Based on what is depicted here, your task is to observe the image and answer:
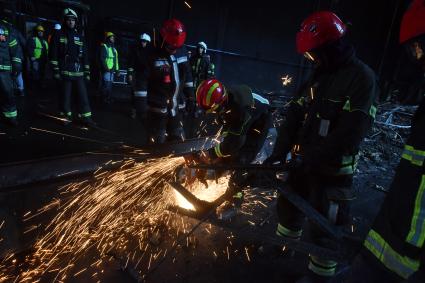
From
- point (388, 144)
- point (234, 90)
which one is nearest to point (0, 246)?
point (234, 90)

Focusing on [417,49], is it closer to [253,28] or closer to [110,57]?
[110,57]

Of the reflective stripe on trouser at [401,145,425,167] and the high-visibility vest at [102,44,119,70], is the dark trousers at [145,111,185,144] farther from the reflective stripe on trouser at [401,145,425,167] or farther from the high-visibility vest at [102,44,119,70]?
the high-visibility vest at [102,44,119,70]

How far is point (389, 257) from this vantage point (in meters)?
1.30

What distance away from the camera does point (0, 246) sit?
7.55 feet

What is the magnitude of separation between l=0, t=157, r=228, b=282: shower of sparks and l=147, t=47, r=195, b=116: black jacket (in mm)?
1400

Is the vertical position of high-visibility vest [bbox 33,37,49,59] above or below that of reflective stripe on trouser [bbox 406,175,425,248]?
above

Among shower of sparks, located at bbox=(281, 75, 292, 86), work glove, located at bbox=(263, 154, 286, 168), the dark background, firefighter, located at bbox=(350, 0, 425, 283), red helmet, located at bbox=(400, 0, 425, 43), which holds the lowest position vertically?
work glove, located at bbox=(263, 154, 286, 168)

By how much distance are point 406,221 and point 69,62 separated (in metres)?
6.05

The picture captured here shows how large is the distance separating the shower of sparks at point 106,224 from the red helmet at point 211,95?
2.35 ft

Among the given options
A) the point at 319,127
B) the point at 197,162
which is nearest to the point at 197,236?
the point at 197,162

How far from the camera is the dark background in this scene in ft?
31.6

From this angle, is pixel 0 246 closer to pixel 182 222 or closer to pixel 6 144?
Result: pixel 182 222

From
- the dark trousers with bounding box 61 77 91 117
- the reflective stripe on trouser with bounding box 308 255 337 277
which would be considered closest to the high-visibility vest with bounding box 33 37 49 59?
the dark trousers with bounding box 61 77 91 117

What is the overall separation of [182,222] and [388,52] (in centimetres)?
1718
